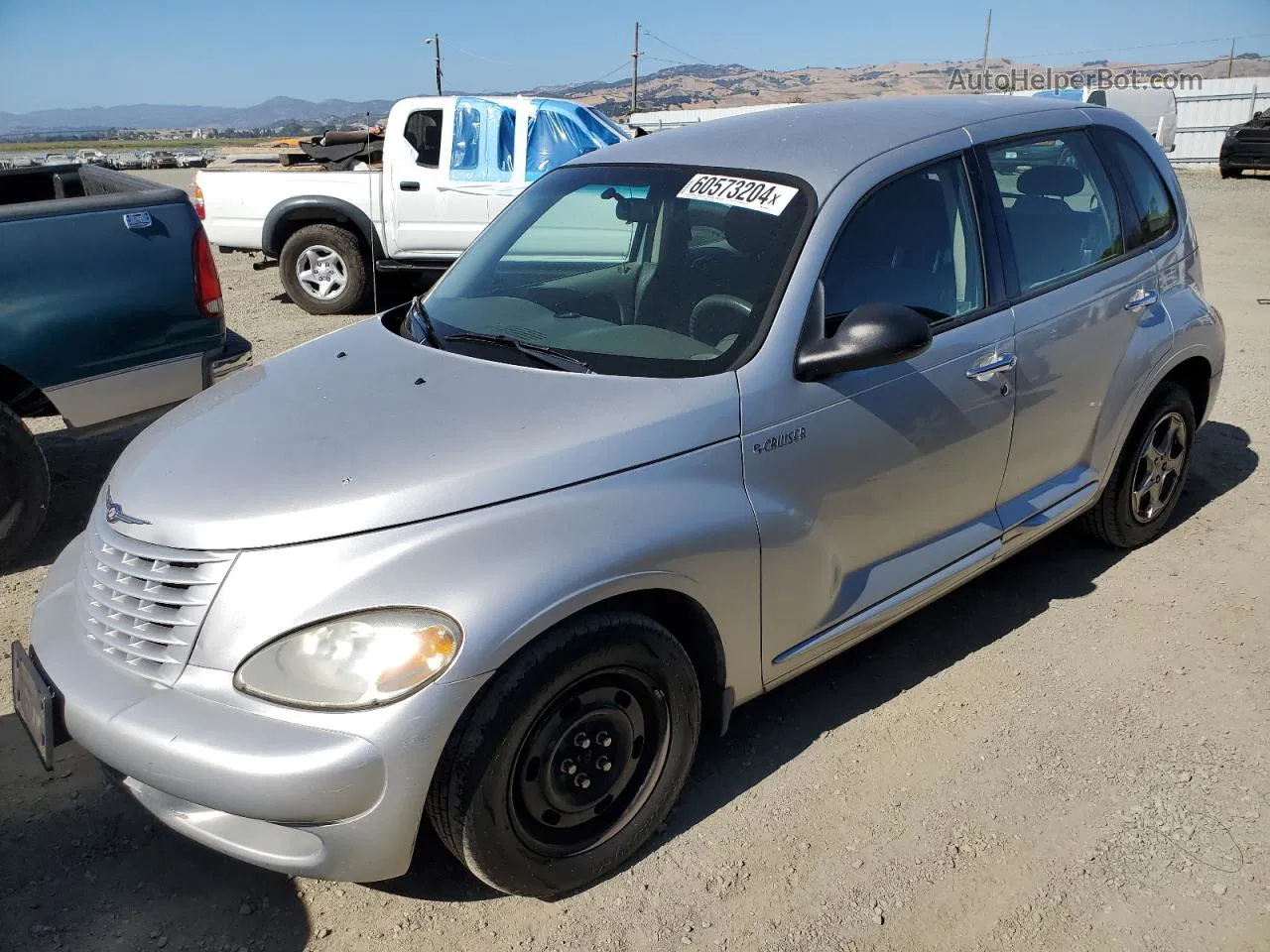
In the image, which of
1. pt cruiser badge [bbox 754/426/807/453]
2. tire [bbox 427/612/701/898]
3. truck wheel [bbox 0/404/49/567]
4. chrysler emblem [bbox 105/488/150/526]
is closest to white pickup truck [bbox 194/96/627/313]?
truck wheel [bbox 0/404/49/567]

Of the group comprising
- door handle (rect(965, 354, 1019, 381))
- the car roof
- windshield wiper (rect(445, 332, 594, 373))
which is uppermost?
the car roof

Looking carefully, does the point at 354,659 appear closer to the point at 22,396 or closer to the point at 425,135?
the point at 22,396

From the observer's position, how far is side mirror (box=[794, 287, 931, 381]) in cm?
277

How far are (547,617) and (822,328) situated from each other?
1218 millimetres

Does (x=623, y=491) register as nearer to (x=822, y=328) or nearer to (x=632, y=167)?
(x=822, y=328)

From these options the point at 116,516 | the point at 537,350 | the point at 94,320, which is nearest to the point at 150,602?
the point at 116,516

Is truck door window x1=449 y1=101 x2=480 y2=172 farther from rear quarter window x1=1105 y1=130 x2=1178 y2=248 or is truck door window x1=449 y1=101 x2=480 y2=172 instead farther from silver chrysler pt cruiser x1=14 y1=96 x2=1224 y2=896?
rear quarter window x1=1105 y1=130 x2=1178 y2=248

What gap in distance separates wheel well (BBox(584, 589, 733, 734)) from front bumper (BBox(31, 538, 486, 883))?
52 centimetres

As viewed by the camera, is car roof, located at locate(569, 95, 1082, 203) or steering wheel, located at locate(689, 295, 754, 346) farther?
car roof, located at locate(569, 95, 1082, 203)

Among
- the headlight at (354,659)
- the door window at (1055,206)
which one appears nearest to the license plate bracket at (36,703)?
the headlight at (354,659)

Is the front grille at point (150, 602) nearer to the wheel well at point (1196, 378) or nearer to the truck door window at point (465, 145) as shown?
the wheel well at point (1196, 378)

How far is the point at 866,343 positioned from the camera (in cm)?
277

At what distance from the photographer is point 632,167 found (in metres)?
3.54

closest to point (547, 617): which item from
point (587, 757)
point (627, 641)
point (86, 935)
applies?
point (627, 641)
